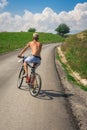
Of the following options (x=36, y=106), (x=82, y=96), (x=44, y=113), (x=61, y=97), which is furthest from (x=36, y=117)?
(x=82, y=96)

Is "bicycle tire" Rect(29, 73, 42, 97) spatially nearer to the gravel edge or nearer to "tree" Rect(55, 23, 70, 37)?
the gravel edge

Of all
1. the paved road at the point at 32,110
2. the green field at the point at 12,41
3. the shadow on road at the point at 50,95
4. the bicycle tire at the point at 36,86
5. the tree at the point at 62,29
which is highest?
the bicycle tire at the point at 36,86

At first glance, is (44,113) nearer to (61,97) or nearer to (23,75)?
(61,97)

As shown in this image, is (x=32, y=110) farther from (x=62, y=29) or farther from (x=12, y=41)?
(x=62, y=29)

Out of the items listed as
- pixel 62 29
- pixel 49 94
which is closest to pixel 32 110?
pixel 49 94

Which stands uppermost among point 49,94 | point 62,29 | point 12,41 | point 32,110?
point 32,110

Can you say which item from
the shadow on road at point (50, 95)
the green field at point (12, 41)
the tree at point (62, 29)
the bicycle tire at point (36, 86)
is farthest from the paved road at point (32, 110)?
the tree at point (62, 29)

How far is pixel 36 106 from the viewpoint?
916 centimetres

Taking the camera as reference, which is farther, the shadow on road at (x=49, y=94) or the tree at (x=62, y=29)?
the tree at (x=62, y=29)

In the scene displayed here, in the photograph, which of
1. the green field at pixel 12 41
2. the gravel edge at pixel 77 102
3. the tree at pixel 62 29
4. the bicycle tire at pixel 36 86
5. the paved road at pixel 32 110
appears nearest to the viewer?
→ the paved road at pixel 32 110

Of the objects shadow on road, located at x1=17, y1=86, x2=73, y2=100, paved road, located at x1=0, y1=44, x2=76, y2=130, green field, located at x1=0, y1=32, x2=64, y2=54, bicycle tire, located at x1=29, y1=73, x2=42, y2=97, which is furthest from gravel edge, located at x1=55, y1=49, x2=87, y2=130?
green field, located at x1=0, y1=32, x2=64, y2=54

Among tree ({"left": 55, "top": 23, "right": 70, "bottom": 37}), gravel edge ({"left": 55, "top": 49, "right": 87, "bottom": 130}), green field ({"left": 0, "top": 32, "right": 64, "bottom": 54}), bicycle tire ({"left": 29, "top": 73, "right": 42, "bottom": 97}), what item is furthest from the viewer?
tree ({"left": 55, "top": 23, "right": 70, "bottom": 37})

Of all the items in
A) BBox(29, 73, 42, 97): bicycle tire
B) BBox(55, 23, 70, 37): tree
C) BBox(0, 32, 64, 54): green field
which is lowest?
BBox(55, 23, 70, 37): tree

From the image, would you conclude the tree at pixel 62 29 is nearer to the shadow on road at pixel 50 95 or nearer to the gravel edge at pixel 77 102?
the gravel edge at pixel 77 102
